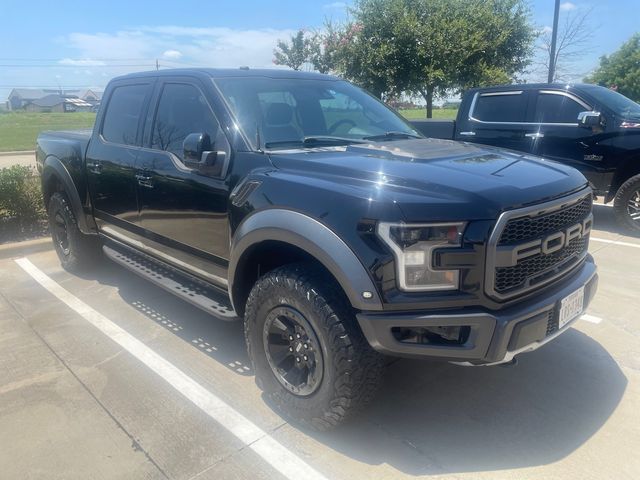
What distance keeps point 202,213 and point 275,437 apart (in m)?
1.43

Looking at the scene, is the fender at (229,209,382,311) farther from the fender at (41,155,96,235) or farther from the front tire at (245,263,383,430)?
the fender at (41,155,96,235)

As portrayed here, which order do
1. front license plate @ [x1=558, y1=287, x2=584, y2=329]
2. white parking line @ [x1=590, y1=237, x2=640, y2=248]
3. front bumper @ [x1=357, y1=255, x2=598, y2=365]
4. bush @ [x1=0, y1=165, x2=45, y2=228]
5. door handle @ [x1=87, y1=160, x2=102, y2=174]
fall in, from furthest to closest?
bush @ [x1=0, y1=165, x2=45, y2=228]
white parking line @ [x1=590, y1=237, x2=640, y2=248]
door handle @ [x1=87, y1=160, x2=102, y2=174]
front license plate @ [x1=558, y1=287, x2=584, y2=329]
front bumper @ [x1=357, y1=255, x2=598, y2=365]

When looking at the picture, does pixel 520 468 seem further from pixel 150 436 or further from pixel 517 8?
pixel 517 8

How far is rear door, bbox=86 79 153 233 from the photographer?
160 inches

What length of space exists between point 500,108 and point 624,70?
48.0 metres

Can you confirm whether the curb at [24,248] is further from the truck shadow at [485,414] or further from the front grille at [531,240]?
the front grille at [531,240]

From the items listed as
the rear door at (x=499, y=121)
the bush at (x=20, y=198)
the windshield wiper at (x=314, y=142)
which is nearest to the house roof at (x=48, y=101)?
the bush at (x=20, y=198)

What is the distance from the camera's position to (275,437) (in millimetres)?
2764

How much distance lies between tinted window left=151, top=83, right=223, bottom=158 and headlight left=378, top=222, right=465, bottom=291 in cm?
153

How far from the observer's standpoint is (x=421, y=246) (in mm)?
2254

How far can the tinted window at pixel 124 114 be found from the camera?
163 inches

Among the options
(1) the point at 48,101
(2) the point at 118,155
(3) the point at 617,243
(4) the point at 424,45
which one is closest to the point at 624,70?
(4) the point at 424,45

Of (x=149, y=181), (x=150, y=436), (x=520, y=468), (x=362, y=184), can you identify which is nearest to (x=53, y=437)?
(x=150, y=436)

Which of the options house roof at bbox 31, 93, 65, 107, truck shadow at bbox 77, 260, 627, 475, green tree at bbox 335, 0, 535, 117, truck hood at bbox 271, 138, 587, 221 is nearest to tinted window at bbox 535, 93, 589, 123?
truck shadow at bbox 77, 260, 627, 475
